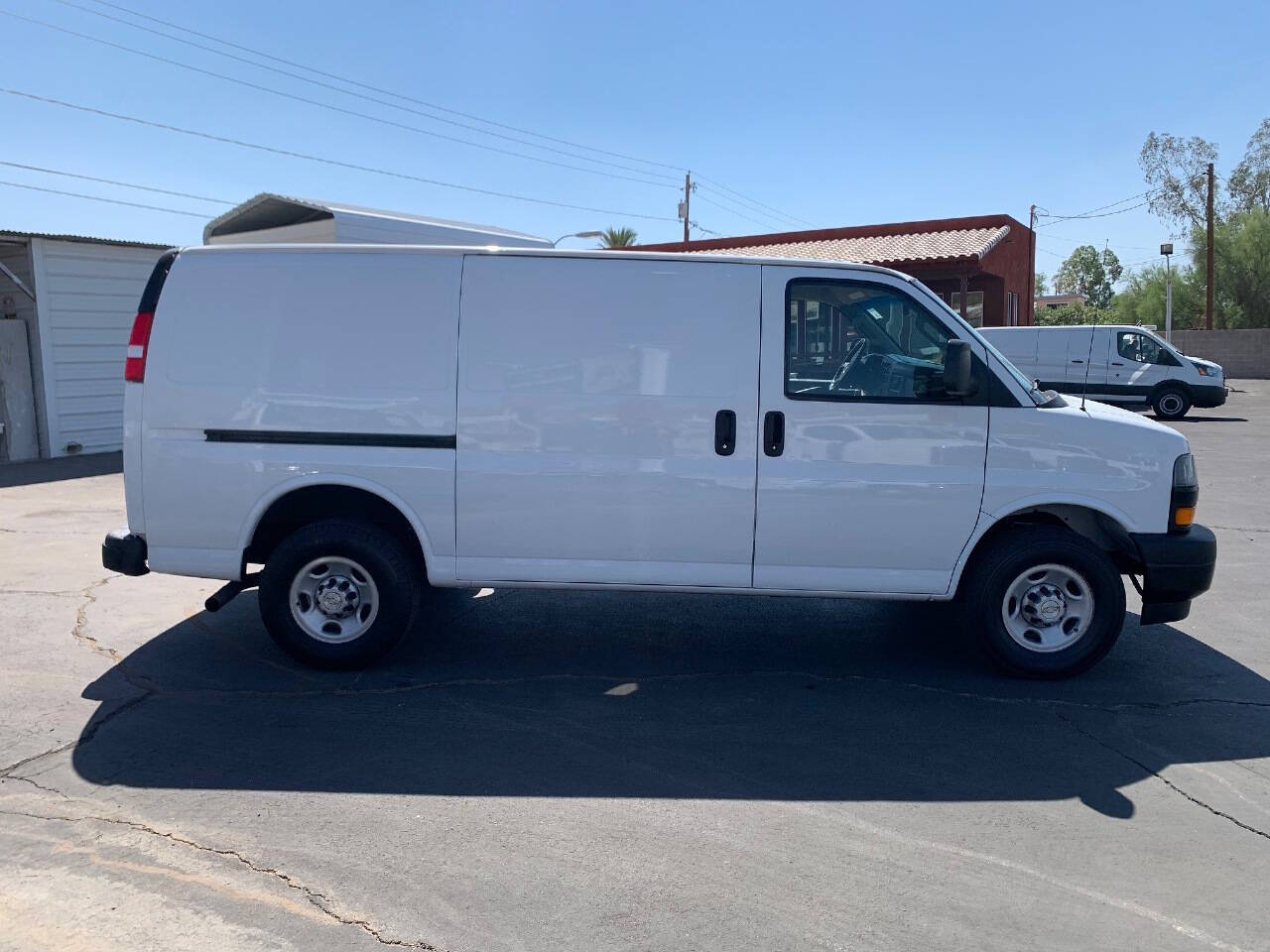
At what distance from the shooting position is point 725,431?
552 cm

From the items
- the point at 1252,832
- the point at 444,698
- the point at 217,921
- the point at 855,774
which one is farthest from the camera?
the point at 444,698

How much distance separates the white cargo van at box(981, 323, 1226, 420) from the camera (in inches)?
870

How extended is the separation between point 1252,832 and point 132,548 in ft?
18.1

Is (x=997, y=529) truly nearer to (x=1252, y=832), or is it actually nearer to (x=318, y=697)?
(x=1252, y=832)

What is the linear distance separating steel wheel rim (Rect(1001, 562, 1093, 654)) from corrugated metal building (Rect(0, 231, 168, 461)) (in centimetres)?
1485

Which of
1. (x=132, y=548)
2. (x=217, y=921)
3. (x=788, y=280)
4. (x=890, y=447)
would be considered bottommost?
(x=217, y=921)

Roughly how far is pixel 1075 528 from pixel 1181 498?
1.97 ft

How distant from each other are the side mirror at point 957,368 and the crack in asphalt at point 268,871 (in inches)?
145

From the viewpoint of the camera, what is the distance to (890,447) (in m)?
5.54

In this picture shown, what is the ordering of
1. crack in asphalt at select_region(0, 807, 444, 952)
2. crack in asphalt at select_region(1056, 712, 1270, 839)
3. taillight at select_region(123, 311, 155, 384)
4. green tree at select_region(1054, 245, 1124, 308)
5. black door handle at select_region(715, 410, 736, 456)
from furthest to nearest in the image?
green tree at select_region(1054, 245, 1124, 308), taillight at select_region(123, 311, 155, 384), black door handle at select_region(715, 410, 736, 456), crack in asphalt at select_region(1056, 712, 1270, 839), crack in asphalt at select_region(0, 807, 444, 952)

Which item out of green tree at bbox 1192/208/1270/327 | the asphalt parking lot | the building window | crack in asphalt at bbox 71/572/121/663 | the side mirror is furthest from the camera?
green tree at bbox 1192/208/1270/327

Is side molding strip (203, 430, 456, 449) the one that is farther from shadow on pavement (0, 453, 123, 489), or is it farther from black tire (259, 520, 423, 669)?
shadow on pavement (0, 453, 123, 489)

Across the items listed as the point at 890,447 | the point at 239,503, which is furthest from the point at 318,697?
the point at 890,447

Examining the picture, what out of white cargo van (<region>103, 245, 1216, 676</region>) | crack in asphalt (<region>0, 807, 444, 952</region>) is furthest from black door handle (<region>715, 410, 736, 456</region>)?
crack in asphalt (<region>0, 807, 444, 952</region>)
